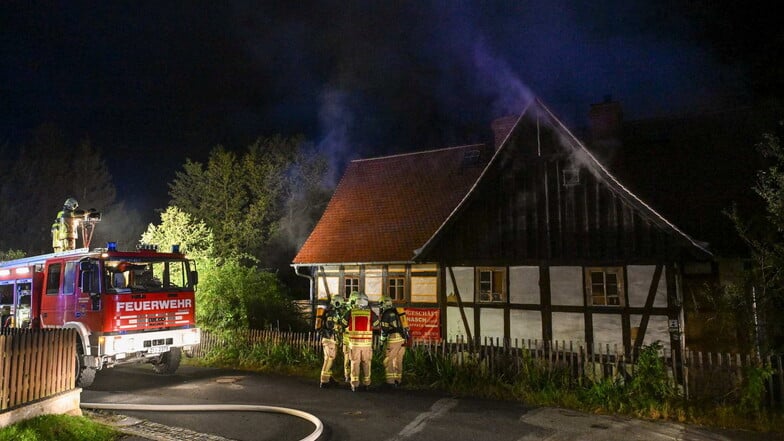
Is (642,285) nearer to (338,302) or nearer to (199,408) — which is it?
(338,302)

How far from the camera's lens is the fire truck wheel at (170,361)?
1279 centimetres

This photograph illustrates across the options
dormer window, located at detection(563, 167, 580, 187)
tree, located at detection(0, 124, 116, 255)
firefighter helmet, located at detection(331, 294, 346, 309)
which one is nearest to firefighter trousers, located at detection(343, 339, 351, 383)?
firefighter helmet, located at detection(331, 294, 346, 309)

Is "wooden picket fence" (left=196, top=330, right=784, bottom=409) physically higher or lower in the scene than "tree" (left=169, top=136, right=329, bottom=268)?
lower

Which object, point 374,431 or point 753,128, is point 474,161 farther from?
point 374,431

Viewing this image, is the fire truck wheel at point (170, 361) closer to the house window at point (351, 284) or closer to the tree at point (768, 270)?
the house window at point (351, 284)

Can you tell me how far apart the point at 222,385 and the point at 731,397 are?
983 cm

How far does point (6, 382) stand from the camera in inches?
276

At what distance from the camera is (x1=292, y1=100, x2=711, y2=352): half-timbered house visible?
12.5 metres

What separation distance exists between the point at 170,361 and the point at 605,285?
10504mm

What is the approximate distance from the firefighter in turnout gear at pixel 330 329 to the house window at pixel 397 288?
248 inches

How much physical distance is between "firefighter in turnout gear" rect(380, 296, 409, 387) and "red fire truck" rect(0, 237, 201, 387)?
15.1ft

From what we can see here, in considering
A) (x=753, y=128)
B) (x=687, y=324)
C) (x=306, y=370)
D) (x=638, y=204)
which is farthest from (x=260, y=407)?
(x=753, y=128)

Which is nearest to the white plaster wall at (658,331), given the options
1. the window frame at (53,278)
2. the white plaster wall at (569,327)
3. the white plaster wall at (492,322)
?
the white plaster wall at (569,327)

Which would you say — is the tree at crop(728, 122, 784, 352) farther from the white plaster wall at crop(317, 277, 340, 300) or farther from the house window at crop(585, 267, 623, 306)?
the white plaster wall at crop(317, 277, 340, 300)
